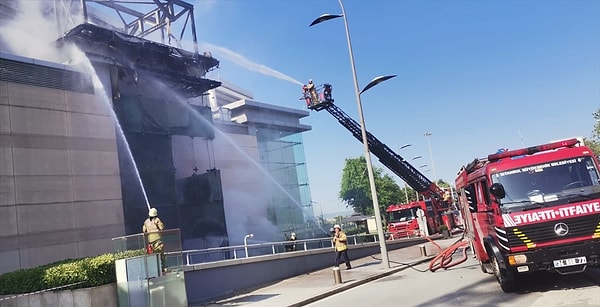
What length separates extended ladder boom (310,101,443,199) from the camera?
2478cm

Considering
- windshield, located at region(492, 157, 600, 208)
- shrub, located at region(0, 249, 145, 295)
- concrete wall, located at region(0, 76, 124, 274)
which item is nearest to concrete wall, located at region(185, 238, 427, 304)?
shrub, located at region(0, 249, 145, 295)

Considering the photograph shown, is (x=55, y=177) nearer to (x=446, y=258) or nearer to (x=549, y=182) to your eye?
(x=446, y=258)

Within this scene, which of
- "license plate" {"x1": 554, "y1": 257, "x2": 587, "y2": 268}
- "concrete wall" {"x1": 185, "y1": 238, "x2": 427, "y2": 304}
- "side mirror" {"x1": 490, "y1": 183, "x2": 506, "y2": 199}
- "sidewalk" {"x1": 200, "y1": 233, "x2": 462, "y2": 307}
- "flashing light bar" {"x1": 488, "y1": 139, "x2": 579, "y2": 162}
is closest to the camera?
"license plate" {"x1": 554, "y1": 257, "x2": 587, "y2": 268}

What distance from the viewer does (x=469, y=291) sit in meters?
8.99

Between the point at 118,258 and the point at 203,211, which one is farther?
the point at 203,211

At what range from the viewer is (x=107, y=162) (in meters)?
20.3

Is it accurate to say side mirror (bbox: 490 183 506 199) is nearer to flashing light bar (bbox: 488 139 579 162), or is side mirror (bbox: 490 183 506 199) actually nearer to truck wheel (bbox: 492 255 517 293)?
flashing light bar (bbox: 488 139 579 162)

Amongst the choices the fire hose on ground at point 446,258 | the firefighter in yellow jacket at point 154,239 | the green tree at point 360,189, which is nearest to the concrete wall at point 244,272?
the firefighter in yellow jacket at point 154,239

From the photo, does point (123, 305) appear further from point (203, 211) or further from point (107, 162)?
point (203, 211)

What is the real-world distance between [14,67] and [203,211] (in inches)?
436

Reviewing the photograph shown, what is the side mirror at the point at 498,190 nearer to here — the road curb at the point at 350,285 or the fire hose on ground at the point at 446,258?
the road curb at the point at 350,285

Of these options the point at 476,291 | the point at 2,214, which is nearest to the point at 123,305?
the point at 476,291

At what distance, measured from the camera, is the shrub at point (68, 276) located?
9141 millimetres

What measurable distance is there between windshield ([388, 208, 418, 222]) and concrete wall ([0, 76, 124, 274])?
1901 centimetres
